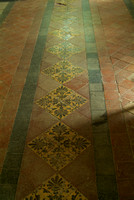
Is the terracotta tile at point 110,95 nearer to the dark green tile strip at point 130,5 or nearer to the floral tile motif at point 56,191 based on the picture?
the floral tile motif at point 56,191

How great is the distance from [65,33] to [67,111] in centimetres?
308

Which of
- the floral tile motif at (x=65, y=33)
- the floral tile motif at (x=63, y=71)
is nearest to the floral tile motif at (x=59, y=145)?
the floral tile motif at (x=63, y=71)

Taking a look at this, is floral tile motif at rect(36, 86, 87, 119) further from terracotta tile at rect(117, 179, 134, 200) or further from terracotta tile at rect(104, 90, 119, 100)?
terracotta tile at rect(117, 179, 134, 200)

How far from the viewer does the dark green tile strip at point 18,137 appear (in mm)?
2396

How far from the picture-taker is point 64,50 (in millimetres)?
4949

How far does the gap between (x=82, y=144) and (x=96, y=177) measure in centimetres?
48

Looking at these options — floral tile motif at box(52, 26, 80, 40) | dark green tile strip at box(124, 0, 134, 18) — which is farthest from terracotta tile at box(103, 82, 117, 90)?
dark green tile strip at box(124, 0, 134, 18)

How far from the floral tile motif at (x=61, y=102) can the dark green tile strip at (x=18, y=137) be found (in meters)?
0.25

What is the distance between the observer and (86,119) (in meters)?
3.14

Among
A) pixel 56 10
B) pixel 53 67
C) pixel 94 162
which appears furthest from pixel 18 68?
pixel 56 10

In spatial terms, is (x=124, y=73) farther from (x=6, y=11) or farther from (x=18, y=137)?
(x=6, y=11)

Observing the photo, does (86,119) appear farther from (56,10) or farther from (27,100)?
(56,10)

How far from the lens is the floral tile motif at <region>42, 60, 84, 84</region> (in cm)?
404

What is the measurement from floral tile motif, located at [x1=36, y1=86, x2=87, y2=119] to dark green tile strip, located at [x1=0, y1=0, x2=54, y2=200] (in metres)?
0.25
